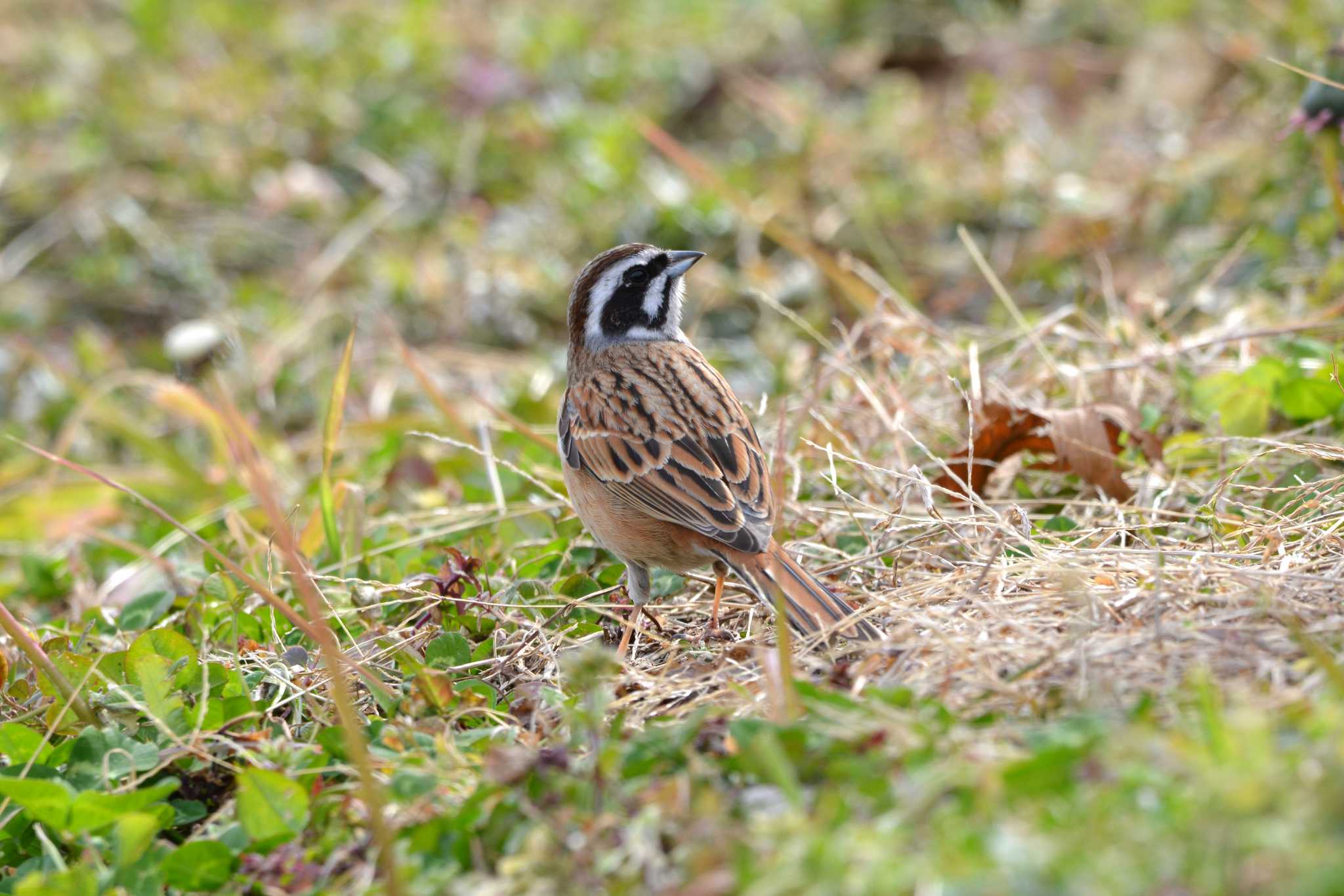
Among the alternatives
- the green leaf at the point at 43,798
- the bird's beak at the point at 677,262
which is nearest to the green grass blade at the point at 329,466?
the bird's beak at the point at 677,262

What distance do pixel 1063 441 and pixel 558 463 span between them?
1.98 metres

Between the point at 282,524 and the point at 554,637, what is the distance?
1211mm

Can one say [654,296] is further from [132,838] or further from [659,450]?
[132,838]

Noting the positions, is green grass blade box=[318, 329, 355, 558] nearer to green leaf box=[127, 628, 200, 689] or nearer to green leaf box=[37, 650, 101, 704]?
green leaf box=[127, 628, 200, 689]

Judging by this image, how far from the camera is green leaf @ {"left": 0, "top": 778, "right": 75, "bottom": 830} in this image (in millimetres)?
3262

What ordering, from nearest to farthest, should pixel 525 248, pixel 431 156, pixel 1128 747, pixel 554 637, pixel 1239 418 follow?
1. pixel 1128 747
2. pixel 554 637
3. pixel 1239 418
4. pixel 525 248
5. pixel 431 156

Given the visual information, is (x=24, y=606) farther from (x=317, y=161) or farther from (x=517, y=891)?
(x=317, y=161)

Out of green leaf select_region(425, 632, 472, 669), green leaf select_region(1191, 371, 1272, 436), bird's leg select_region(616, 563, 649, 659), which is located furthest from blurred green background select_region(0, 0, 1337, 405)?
green leaf select_region(425, 632, 472, 669)

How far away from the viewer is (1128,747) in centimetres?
236

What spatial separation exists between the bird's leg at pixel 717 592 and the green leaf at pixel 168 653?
4.84 feet

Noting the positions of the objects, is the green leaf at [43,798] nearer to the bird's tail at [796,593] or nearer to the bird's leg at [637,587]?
the bird's leg at [637,587]

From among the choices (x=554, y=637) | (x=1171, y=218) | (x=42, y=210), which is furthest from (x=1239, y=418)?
(x=42, y=210)

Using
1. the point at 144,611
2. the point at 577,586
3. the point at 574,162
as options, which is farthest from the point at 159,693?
the point at 574,162

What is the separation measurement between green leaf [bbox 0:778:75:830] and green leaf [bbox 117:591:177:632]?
1396mm
